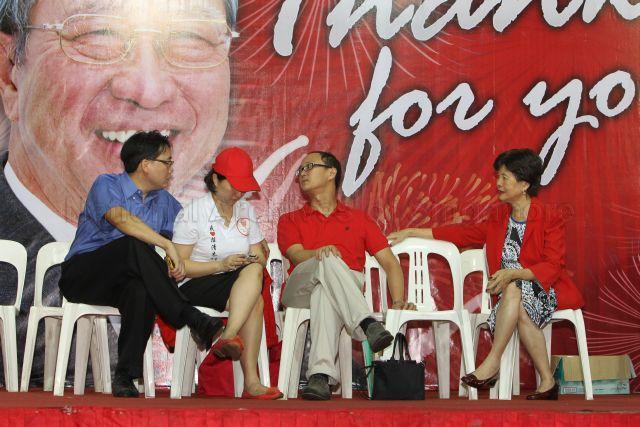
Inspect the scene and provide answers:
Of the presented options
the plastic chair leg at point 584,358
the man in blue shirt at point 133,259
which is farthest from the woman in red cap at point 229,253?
the plastic chair leg at point 584,358

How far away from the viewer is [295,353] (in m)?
4.73

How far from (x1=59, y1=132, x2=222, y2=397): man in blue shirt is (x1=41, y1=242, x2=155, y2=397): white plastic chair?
2.6 inches

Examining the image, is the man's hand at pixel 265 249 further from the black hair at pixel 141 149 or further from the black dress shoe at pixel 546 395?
the black dress shoe at pixel 546 395

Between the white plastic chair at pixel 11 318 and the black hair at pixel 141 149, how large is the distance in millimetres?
790

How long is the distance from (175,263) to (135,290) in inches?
10.0

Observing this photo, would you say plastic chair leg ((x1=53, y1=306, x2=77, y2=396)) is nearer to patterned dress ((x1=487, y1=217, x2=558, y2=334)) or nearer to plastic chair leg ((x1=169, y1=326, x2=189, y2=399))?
plastic chair leg ((x1=169, y1=326, x2=189, y2=399))

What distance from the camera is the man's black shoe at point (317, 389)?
4.14 metres

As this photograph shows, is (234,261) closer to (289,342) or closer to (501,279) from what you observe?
(289,342)

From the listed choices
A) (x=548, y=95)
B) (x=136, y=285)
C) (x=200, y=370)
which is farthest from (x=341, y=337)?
(x=548, y=95)

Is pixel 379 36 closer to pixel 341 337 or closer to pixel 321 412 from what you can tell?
pixel 341 337

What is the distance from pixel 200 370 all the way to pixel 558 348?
189 cm

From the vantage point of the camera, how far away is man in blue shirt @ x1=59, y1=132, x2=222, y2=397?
4266 mm

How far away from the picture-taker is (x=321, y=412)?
340 centimetres

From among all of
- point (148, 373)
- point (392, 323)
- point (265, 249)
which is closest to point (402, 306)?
point (392, 323)
